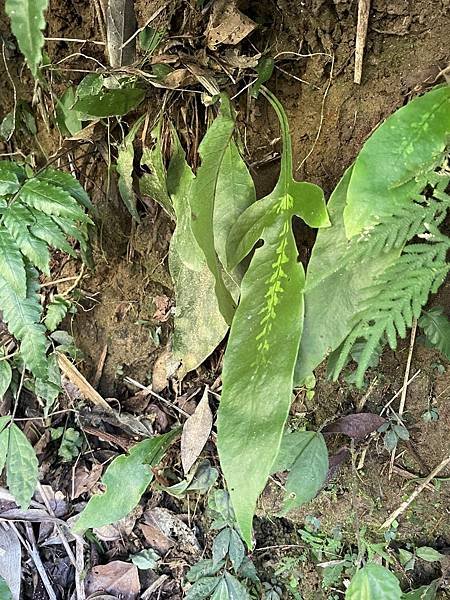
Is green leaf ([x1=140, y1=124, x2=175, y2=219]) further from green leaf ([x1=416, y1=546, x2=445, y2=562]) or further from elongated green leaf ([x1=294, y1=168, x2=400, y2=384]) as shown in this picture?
green leaf ([x1=416, y1=546, x2=445, y2=562])

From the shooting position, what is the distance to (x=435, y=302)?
81 centimetres

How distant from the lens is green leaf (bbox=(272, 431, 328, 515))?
A: 87 centimetres

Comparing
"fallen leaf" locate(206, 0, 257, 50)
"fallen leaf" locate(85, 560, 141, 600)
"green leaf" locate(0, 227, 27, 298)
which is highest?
"fallen leaf" locate(206, 0, 257, 50)

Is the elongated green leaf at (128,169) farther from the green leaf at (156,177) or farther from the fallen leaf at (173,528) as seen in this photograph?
the fallen leaf at (173,528)

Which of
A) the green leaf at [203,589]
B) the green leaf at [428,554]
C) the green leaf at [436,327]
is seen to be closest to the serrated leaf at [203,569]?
the green leaf at [203,589]

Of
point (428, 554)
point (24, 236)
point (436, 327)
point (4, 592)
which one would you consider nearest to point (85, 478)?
point (4, 592)

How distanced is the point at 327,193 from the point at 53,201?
404 millimetres

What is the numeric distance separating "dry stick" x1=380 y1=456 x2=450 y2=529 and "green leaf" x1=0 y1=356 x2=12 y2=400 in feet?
2.36

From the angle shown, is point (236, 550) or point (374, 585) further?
point (236, 550)

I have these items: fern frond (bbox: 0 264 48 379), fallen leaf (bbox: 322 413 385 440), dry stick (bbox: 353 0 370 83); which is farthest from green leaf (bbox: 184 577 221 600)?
dry stick (bbox: 353 0 370 83)

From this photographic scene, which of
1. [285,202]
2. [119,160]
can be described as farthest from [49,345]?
[285,202]

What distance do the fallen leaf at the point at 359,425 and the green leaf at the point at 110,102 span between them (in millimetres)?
585

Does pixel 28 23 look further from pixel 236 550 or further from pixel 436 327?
pixel 236 550

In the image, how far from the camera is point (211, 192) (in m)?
0.83
